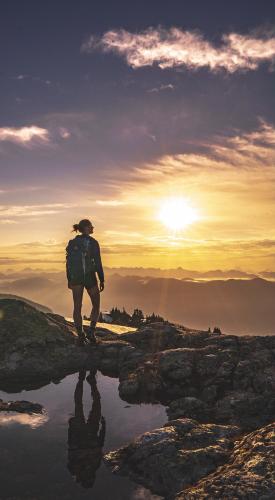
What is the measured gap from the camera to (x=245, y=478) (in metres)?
5.00

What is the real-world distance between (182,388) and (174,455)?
378cm

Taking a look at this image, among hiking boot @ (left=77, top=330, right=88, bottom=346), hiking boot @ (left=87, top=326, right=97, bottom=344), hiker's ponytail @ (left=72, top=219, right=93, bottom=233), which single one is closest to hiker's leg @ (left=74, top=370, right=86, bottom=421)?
hiking boot @ (left=77, top=330, right=88, bottom=346)

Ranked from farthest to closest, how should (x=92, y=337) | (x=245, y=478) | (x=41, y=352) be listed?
(x=92, y=337), (x=41, y=352), (x=245, y=478)

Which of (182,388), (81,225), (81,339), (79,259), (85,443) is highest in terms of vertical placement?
(81,225)

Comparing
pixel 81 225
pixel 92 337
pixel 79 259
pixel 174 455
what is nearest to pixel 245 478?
pixel 174 455

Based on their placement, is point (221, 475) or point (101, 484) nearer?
point (221, 475)

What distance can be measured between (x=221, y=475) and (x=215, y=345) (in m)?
6.91

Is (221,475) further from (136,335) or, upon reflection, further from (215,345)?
(136,335)

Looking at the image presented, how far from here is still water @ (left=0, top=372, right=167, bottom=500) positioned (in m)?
5.65

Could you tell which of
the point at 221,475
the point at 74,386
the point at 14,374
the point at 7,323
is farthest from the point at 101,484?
the point at 7,323

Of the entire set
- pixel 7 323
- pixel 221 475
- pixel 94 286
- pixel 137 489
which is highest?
pixel 94 286

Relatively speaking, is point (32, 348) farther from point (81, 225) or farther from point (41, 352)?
point (81, 225)

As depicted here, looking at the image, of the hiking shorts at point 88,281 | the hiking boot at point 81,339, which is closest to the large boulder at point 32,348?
the hiking boot at point 81,339

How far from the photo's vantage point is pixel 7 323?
13.0 m
